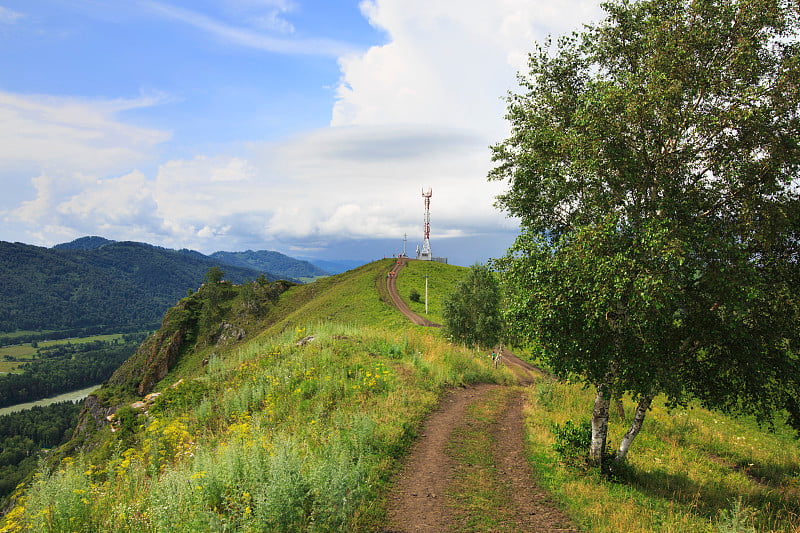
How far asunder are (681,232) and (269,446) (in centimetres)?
1038

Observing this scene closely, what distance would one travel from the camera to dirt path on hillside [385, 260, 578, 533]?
787 cm

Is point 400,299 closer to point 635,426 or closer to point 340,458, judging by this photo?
point 635,426

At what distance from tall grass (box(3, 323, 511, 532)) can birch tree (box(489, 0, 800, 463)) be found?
18.1ft

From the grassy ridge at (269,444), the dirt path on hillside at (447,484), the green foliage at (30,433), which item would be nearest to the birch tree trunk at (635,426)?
the dirt path on hillside at (447,484)

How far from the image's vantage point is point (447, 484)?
30.4 feet

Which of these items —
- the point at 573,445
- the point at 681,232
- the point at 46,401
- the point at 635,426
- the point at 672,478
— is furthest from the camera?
the point at 46,401

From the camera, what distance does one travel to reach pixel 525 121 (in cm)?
1328

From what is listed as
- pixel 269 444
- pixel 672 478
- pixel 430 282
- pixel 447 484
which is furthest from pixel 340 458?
pixel 430 282

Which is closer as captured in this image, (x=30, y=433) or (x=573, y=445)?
(x=573, y=445)

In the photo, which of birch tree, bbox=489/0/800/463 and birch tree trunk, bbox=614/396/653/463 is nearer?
birch tree, bbox=489/0/800/463

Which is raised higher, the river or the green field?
the green field

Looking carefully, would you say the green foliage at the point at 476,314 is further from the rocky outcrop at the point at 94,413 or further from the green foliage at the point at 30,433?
the green foliage at the point at 30,433

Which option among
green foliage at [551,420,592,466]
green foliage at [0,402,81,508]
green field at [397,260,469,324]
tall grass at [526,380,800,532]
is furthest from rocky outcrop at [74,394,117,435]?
green foliage at [551,420,592,466]

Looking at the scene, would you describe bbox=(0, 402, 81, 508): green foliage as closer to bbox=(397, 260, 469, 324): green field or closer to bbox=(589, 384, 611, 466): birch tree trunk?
bbox=(397, 260, 469, 324): green field
